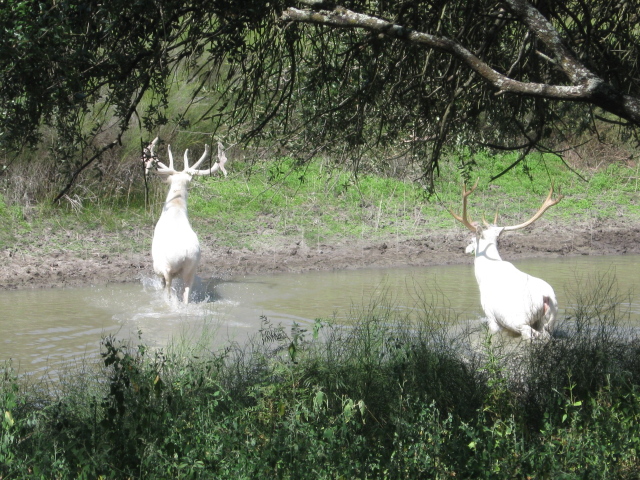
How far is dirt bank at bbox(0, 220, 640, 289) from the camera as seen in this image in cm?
1379

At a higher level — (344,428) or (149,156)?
(149,156)

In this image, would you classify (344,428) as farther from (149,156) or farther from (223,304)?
(223,304)

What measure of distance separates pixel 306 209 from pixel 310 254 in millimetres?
2064

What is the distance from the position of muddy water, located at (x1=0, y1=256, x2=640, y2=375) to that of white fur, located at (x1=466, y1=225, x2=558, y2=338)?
28.7 inches

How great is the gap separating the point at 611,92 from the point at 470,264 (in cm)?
1168

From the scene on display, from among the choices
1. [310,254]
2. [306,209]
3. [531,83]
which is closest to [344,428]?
[531,83]

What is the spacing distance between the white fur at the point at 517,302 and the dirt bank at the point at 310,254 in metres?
5.86

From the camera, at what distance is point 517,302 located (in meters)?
8.80

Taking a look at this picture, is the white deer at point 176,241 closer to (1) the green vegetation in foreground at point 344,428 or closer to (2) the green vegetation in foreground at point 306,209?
(2) the green vegetation in foreground at point 306,209

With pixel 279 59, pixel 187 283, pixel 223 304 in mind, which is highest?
pixel 279 59

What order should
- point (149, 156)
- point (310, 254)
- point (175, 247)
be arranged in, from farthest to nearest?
point (310, 254)
point (175, 247)
point (149, 156)

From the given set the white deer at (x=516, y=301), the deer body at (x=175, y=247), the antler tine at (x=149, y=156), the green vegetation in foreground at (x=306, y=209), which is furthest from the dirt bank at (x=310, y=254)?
the antler tine at (x=149, y=156)

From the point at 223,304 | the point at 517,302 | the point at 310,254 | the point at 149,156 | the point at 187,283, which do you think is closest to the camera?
the point at 149,156

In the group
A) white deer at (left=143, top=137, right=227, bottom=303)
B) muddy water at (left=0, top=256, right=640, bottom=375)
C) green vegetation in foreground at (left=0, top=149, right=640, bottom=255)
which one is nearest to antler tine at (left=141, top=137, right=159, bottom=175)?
muddy water at (left=0, top=256, right=640, bottom=375)
